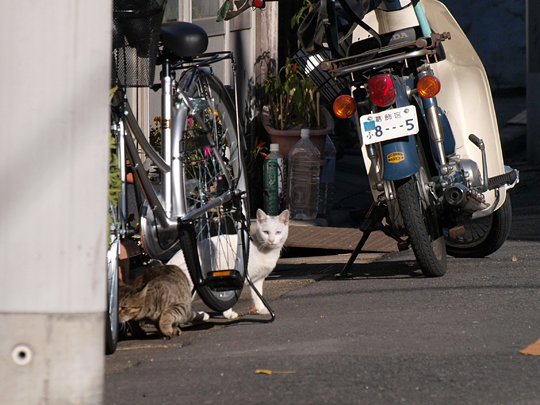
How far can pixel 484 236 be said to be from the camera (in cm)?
799

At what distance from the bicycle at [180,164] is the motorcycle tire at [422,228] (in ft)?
2.80

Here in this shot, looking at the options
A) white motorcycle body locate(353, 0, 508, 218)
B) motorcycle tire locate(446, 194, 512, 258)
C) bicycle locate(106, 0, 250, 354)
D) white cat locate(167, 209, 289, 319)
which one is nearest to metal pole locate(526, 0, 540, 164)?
motorcycle tire locate(446, 194, 512, 258)

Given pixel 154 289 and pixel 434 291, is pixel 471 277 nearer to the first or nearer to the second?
pixel 434 291

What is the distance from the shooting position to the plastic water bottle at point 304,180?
1065 centimetres

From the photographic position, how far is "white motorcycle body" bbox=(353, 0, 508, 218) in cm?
764

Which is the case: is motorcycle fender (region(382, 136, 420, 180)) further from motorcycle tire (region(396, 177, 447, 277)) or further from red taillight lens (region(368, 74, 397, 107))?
red taillight lens (region(368, 74, 397, 107))

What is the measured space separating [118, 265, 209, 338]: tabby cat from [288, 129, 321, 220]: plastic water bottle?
15.0ft

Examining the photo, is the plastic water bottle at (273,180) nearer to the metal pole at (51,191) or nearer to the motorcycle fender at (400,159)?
the motorcycle fender at (400,159)

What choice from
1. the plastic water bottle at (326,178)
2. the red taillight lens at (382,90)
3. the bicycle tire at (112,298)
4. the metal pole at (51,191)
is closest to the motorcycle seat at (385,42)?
the red taillight lens at (382,90)

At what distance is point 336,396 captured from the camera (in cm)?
459

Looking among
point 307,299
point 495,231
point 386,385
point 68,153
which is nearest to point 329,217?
point 495,231

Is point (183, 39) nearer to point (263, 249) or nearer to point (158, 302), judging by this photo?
point (158, 302)

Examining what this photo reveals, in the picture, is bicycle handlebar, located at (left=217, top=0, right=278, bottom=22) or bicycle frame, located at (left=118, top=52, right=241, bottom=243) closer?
bicycle frame, located at (left=118, top=52, right=241, bottom=243)

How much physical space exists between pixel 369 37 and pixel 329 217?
423cm
